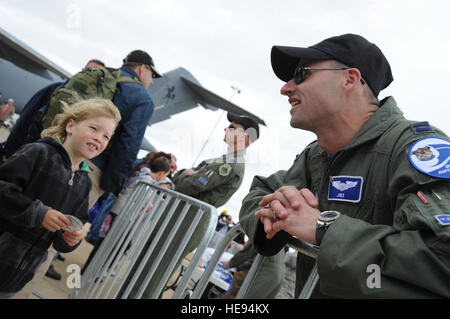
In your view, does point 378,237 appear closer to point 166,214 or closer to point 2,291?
point 2,291

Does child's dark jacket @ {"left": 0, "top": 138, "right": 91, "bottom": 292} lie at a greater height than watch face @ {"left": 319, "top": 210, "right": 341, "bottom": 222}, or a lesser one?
lesser

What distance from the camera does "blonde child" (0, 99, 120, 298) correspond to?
145 cm

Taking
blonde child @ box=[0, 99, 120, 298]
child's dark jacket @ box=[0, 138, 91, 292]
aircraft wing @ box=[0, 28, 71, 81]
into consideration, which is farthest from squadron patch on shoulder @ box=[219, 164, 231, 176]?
aircraft wing @ box=[0, 28, 71, 81]

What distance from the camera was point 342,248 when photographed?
0.84m

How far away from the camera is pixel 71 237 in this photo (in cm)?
160

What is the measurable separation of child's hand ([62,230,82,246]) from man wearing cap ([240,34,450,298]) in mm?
848

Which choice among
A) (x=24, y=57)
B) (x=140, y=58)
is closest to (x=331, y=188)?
(x=140, y=58)

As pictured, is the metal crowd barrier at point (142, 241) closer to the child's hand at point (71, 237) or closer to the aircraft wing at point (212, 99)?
the child's hand at point (71, 237)

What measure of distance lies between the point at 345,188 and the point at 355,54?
0.61 meters

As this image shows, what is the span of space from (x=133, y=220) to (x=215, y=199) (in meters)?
0.83

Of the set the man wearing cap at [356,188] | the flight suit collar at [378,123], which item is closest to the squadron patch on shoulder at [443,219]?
the man wearing cap at [356,188]

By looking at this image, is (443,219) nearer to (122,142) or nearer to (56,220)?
(56,220)

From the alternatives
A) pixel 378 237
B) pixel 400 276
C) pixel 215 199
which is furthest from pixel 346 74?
pixel 215 199

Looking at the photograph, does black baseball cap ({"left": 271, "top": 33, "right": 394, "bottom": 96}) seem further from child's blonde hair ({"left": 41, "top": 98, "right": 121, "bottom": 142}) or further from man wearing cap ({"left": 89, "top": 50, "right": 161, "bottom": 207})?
man wearing cap ({"left": 89, "top": 50, "right": 161, "bottom": 207})
